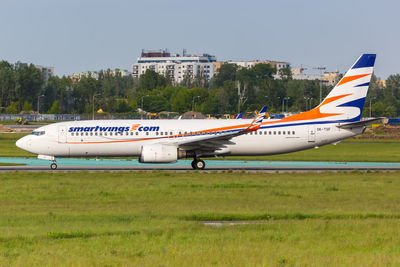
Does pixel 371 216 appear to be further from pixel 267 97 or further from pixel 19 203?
pixel 267 97

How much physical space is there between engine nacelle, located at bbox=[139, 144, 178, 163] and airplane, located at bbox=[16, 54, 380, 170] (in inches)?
26.1

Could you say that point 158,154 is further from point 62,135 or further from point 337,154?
point 337,154

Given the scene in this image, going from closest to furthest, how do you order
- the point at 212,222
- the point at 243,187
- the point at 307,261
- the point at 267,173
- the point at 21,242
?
the point at 307,261 → the point at 21,242 → the point at 212,222 → the point at 243,187 → the point at 267,173

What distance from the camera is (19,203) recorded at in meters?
25.4

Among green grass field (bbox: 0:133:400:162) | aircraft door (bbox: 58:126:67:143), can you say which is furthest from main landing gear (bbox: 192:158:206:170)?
green grass field (bbox: 0:133:400:162)

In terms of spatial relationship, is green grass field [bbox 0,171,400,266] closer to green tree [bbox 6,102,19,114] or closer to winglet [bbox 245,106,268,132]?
winglet [bbox 245,106,268,132]

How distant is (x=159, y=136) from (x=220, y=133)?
3981 mm

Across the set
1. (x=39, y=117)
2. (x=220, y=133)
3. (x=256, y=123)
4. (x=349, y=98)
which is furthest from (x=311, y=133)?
(x=39, y=117)

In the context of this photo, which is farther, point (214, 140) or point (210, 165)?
point (210, 165)

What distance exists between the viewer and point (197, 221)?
69.1 ft

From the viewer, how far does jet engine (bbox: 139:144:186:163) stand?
41.2 metres

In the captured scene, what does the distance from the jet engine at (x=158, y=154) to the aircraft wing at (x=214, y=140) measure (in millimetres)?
868

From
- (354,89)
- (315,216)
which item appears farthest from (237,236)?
(354,89)

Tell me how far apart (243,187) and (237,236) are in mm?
13902
